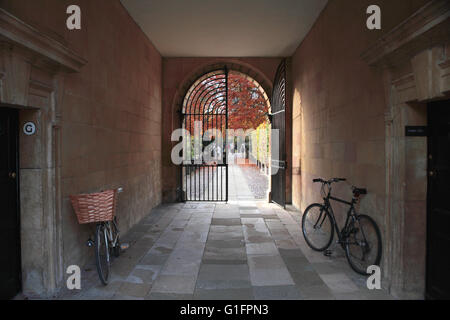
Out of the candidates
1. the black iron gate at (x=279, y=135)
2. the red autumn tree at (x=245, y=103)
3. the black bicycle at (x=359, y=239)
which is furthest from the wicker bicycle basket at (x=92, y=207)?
the red autumn tree at (x=245, y=103)

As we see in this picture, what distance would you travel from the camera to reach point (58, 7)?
10.2 feet

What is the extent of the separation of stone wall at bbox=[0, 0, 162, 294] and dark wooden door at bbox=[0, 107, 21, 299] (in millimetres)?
418

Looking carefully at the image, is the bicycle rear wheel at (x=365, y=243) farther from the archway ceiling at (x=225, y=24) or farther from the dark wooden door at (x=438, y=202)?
the archway ceiling at (x=225, y=24)

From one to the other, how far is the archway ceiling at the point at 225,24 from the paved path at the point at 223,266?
391cm

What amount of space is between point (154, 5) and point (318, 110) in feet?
11.3

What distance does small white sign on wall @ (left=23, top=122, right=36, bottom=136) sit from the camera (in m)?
2.86

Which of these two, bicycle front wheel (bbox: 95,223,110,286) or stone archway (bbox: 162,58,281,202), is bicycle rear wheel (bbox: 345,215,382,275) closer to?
bicycle front wheel (bbox: 95,223,110,286)

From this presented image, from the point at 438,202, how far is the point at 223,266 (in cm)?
242

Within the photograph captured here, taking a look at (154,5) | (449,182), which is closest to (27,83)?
(154,5)

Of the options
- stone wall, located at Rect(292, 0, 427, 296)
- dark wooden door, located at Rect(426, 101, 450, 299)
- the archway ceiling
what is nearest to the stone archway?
the archway ceiling

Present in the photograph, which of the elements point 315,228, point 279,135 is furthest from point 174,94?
point 315,228

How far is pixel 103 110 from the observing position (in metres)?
4.27

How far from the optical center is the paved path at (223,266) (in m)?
3.06

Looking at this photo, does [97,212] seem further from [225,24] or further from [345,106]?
[225,24]
